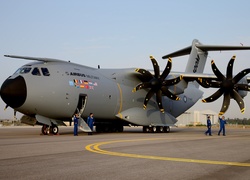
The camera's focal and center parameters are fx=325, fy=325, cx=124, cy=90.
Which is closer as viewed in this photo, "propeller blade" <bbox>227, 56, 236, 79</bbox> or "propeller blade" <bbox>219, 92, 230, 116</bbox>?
"propeller blade" <bbox>227, 56, 236, 79</bbox>

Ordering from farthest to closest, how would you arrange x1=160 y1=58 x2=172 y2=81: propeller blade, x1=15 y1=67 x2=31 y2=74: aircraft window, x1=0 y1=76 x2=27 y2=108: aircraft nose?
x1=160 y1=58 x2=172 y2=81: propeller blade, x1=15 y1=67 x2=31 y2=74: aircraft window, x1=0 y1=76 x2=27 y2=108: aircraft nose

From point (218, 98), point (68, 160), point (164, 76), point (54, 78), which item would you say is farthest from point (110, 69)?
point (68, 160)

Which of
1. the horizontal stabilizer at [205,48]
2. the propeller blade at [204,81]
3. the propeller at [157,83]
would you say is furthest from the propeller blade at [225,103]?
the horizontal stabilizer at [205,48]

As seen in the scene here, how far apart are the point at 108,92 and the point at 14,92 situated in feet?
23.1

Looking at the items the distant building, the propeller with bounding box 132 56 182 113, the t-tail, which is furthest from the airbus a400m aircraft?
the distant building

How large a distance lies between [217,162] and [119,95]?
54.8 ft

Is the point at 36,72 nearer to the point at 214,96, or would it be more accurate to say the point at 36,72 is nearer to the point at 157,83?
the point at 157,83

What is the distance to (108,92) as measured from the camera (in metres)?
23.4

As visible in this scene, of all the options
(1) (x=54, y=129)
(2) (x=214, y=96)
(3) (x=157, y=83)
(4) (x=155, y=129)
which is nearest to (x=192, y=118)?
(4) (x=155, y=129)

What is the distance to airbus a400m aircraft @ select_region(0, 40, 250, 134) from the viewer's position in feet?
63.6

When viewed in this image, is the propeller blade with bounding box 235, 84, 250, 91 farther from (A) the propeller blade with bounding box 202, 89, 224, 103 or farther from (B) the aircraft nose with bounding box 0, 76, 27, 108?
(B) the aircraft nose with bounding box 0, 76, 27, 108

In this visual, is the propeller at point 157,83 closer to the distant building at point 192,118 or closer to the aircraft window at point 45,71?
the aircraft window at point 45,71

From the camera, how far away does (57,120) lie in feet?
69.5

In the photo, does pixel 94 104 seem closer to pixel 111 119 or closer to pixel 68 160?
pixel 111 119
